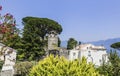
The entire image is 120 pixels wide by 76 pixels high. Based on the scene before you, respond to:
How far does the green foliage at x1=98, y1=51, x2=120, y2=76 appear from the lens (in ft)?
72.1

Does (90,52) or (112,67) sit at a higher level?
(90,52)

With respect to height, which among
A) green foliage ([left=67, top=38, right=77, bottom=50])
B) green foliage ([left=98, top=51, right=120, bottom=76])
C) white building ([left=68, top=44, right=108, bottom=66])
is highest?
green foliage ([left=67, top=38, right=77, bottom=50])

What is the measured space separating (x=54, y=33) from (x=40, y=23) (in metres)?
3.97

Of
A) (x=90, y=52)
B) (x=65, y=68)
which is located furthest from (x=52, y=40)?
(x=65, y=68)

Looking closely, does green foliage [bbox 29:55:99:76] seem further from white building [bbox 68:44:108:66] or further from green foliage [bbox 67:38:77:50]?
green foliage [bbox 67:38:77:50]

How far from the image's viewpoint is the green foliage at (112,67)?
2198 cm

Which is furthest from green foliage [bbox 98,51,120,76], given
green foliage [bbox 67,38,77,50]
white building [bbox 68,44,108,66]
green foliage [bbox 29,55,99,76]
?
green foliage [bbox 67,38,77,50]

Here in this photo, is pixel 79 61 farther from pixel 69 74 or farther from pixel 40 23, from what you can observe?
pixel 40 23

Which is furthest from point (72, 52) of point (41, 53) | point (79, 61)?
point (79, 61)

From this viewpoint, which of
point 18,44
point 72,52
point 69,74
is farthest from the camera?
point 72,52

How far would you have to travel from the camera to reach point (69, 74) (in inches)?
586

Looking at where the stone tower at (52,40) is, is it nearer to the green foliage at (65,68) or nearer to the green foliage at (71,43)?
the green foliage at (71,43)

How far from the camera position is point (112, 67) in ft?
72.5

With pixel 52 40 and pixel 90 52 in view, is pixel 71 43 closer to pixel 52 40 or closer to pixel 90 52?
pixel 52 40
